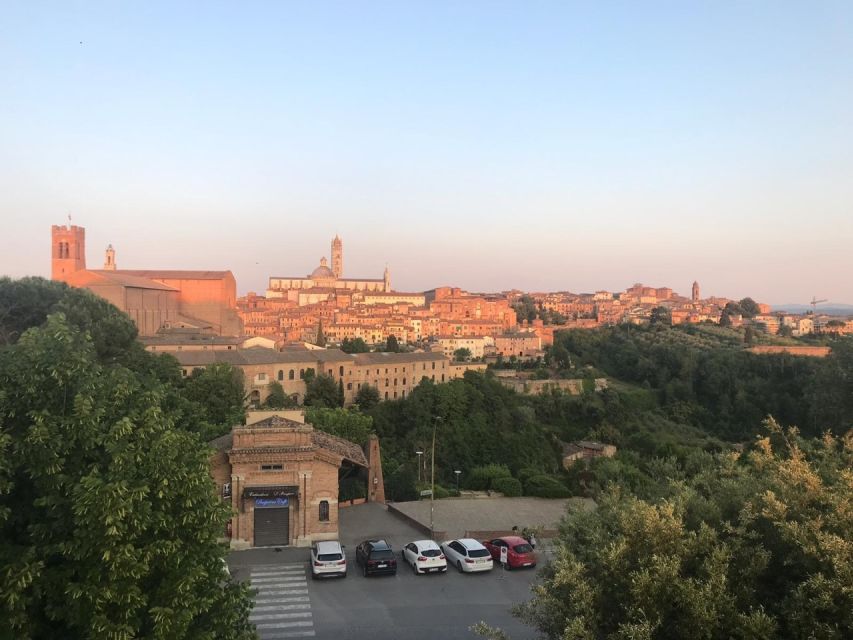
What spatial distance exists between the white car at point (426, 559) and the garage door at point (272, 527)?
144 inches

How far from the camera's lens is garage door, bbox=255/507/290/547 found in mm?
17156

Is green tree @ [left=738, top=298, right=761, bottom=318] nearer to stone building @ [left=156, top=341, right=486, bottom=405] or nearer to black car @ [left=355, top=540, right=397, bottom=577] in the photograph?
stone building @ [left=156, top=341, right=486, bottom=405]

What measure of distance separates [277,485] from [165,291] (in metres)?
62.9

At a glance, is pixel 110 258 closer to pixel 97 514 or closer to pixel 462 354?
pixel 462 354

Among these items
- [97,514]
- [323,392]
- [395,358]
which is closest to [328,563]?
[97,514]

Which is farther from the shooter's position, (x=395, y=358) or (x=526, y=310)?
(x=526, y=310)

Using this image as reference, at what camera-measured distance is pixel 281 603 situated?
1355 cm

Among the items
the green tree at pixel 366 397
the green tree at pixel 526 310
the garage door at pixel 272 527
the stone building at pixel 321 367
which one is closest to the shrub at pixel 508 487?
the garage door at pixel 272 527

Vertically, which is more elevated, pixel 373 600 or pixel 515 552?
pixel 515 552

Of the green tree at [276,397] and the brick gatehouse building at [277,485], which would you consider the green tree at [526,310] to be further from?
the brick gatehouse building at [277,485]

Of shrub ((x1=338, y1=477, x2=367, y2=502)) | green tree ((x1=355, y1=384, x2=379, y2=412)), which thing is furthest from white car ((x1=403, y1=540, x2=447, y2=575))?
green tree ((x1=355, y1=384, x2=379, y2=412))

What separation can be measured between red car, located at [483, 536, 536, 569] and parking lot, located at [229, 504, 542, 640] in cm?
22

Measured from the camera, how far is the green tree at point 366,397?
5291 cm

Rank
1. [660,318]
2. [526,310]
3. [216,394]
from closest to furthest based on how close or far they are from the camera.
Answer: [216,394]
[660,318]
[526,310]
